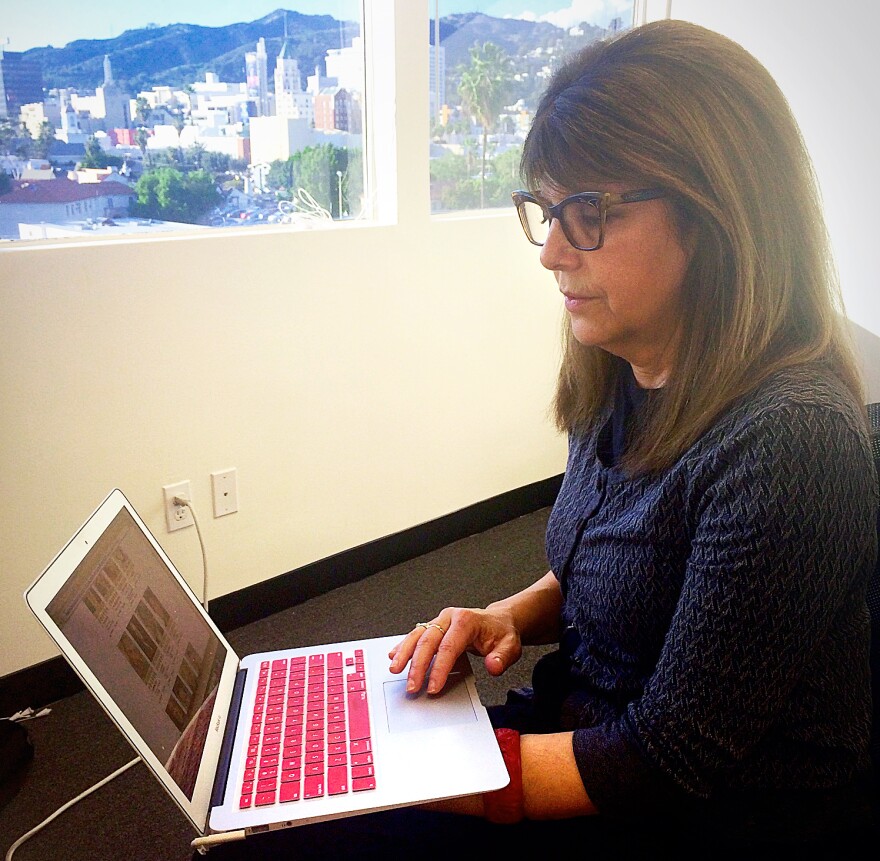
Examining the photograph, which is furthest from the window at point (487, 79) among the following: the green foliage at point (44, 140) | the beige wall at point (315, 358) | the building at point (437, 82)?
the green foliage at point (44, 140)

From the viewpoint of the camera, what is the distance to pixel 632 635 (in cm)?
→ 87

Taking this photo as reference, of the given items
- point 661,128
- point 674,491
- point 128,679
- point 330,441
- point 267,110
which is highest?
point 267,110

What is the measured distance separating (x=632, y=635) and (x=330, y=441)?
157 centimetres

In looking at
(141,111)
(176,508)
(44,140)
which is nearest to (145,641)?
(176,508)

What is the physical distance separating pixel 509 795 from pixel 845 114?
2268mm

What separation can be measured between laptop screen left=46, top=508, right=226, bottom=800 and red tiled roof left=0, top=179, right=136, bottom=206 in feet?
3.55

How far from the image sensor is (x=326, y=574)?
243 centimetres

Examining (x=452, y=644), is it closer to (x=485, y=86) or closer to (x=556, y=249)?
(x=556, y=249)

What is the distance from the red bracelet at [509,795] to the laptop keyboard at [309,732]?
127 millimetres

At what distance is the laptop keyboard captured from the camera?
0.82m

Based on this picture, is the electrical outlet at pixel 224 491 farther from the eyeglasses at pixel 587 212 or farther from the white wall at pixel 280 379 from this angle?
the eyeglasses at pixel 587 212

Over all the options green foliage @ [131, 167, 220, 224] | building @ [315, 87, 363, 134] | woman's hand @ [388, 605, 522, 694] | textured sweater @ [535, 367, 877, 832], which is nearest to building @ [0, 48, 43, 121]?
green foliage @ [131, 167, 220, 224]

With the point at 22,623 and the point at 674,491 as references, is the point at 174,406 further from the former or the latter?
the point at 674,491

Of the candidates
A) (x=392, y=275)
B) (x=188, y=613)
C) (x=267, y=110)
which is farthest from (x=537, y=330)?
(x=188, y=613)
